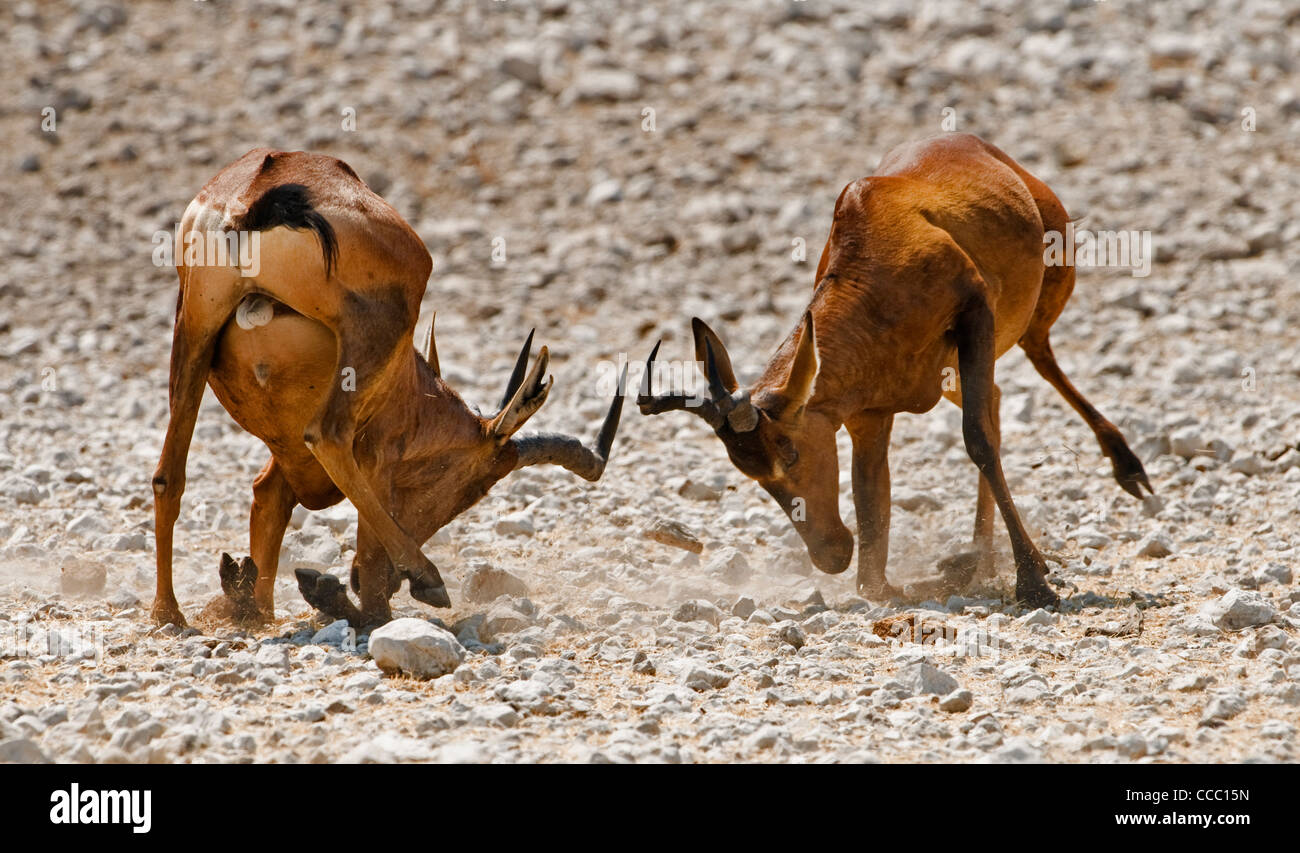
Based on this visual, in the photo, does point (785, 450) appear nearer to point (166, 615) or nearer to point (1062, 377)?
point (1062, 377)

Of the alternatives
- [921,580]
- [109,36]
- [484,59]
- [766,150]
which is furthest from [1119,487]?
[109,36]

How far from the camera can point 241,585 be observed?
27.9ft

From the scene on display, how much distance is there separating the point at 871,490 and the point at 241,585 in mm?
4019

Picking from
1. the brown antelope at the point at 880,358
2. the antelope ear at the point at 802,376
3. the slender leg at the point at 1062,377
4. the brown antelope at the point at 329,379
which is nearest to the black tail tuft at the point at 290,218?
the brown antelope at the point at 329,379

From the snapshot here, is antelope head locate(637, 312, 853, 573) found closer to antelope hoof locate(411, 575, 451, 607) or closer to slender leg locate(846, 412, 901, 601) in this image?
slender leg locate(846, 412, 901, 601)

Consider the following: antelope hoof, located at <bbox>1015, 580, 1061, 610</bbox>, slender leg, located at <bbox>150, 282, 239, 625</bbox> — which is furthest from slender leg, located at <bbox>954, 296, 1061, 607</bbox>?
slender leg, located at <bbox>150, 282, 239, 625</bbox>

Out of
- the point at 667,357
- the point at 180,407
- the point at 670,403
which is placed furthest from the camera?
the point at 667,357

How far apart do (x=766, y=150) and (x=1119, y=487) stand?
30.0 ft

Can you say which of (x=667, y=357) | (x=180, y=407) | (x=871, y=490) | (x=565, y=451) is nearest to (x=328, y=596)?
(x=180, y=407)

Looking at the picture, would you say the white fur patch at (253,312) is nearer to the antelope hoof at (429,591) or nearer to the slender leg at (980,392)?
the antelope hoof at (429,591)

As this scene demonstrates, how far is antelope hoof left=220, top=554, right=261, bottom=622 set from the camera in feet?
27.7

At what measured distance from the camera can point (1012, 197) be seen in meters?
10.4

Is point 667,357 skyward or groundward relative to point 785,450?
skyward

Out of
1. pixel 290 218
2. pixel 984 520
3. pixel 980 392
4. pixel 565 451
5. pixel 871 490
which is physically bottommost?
pixel 984 520
